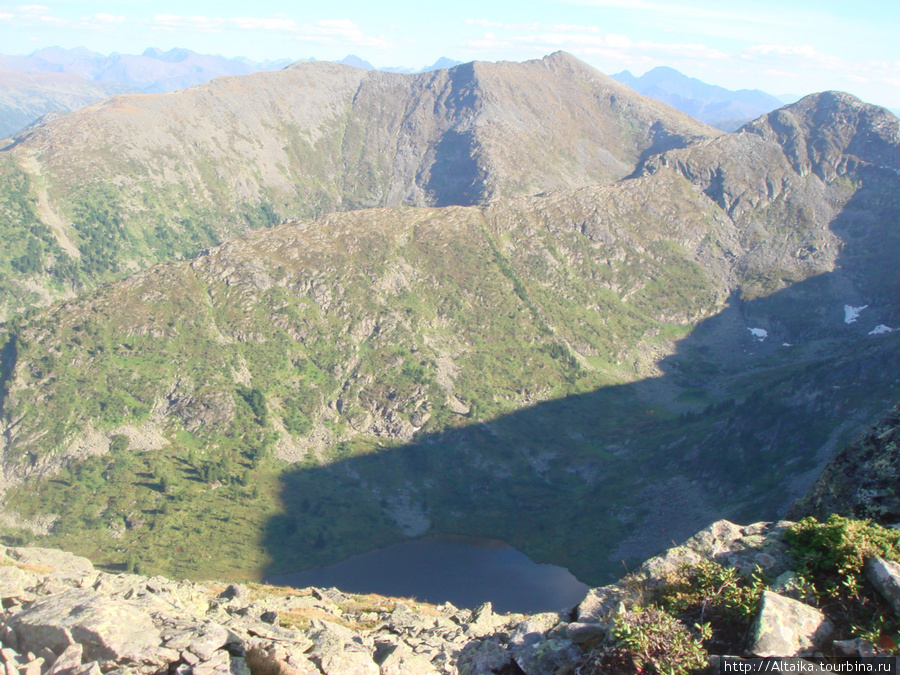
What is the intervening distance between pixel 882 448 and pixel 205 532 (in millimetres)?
182489

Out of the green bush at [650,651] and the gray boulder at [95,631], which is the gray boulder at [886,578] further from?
the gray boulder at [95,631]

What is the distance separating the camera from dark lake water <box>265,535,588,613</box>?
470 ft

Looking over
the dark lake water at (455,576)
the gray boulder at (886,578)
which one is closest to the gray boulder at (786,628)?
the gray boulder at (886,578)

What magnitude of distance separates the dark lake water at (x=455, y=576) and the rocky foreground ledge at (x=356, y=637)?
375 feet

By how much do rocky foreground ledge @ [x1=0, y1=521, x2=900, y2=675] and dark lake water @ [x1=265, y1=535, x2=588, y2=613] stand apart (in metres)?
114

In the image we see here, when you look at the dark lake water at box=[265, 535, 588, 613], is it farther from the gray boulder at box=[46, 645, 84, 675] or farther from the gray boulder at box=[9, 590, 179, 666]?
the gray boulder at box=[46, 645, 84, 675]

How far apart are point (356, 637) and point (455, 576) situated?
132 meters

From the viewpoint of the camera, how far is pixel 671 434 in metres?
196

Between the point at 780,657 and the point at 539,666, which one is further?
the point at 539,666

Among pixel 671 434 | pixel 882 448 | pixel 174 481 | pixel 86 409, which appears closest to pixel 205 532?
pixel 174 481

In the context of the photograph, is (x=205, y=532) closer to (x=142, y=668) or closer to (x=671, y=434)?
(x=671, y=434)

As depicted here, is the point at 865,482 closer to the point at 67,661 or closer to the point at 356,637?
the point at 356,637

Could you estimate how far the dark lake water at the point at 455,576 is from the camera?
143125 mm

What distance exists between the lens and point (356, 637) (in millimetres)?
32594
